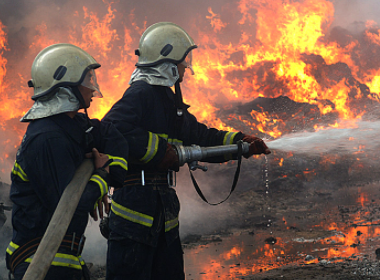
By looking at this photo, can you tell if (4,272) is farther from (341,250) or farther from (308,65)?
(308,65)

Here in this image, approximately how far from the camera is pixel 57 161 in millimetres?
2080

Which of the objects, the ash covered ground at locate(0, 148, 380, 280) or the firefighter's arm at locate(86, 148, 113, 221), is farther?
the ash covered ground at locate(0, 148, 380, 280)

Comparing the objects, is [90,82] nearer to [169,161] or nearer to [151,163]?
[151,163]

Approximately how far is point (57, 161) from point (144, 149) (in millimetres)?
1017

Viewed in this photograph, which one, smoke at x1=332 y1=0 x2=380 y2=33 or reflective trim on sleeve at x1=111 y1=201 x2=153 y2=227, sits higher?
smoke at x1=332 y1=0 x2=380 y2=33

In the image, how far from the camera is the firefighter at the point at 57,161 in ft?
6.84

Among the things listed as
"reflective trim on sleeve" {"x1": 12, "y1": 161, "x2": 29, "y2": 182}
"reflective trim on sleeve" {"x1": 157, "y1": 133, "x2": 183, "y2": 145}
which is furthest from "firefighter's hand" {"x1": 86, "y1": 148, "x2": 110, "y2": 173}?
"reflective trim on sleeve" {"x1": 157, "y1": 133, "x2": 183, "y2": 145}

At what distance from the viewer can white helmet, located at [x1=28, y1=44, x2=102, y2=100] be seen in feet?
7.74

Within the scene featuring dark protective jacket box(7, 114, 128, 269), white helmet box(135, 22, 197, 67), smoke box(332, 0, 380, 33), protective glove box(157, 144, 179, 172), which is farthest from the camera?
smoke box(332, 0, 380, 33)

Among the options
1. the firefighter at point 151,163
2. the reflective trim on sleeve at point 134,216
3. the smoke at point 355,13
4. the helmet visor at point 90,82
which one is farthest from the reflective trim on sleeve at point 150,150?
the smoke at point 355,13

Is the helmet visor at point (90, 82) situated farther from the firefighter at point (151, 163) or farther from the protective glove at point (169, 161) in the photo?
the protective glove at point (169, 161)

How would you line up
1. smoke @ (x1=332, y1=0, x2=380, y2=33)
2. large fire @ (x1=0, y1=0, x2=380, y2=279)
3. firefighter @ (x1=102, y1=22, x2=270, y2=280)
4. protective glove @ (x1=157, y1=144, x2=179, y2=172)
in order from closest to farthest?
firefighter @ (x1=102, y1=22, x2=270, y2=280)
protective glove @ (x1=157, y1=144, x2=179, y2=172)
large fire @ (x1=0, y1=0, x2=380, y2=279)
smoke @ (x1=332, y1=0, x2=380, y2=33)

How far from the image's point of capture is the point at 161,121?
131 inches

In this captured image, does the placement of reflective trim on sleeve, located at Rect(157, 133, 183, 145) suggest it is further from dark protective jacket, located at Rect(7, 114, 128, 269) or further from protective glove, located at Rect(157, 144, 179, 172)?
dark protective jacket, located at Rect(7, 114, 128, 269)
